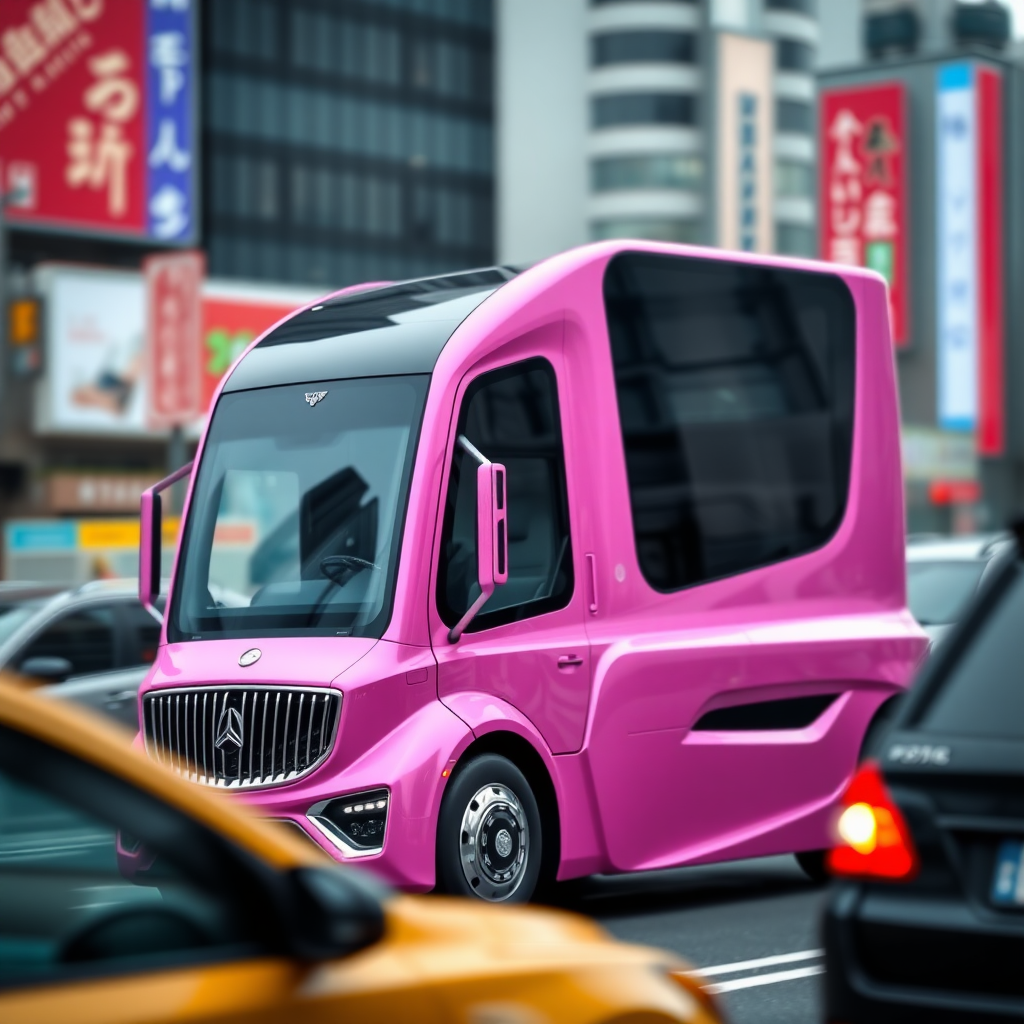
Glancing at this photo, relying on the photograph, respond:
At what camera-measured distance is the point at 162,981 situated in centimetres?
277

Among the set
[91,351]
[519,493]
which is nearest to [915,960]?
[519,493]

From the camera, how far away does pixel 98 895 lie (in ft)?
9.75

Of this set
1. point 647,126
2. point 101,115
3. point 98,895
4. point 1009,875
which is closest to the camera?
point 98,895

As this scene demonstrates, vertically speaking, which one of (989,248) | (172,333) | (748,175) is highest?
(748,175)

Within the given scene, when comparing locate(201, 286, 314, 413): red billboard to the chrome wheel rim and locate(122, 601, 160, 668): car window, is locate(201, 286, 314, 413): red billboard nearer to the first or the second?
locate(122, 601, 160, 668): car window

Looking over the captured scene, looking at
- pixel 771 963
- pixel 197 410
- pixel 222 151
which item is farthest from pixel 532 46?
pixel 771 963

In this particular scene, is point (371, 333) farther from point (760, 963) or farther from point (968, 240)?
point (968, 240)

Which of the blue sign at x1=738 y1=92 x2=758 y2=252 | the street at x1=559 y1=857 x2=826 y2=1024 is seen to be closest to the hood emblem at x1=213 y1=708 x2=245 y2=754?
the street at x1=559 y1=857 x2=826 y2=1024

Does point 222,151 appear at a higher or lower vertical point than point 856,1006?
higher

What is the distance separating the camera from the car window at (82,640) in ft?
40.2

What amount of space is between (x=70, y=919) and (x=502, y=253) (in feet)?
257

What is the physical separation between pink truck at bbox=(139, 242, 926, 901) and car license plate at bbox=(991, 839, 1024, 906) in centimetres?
401

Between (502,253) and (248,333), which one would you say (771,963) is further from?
(502,253)

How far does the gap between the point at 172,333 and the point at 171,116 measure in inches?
304
